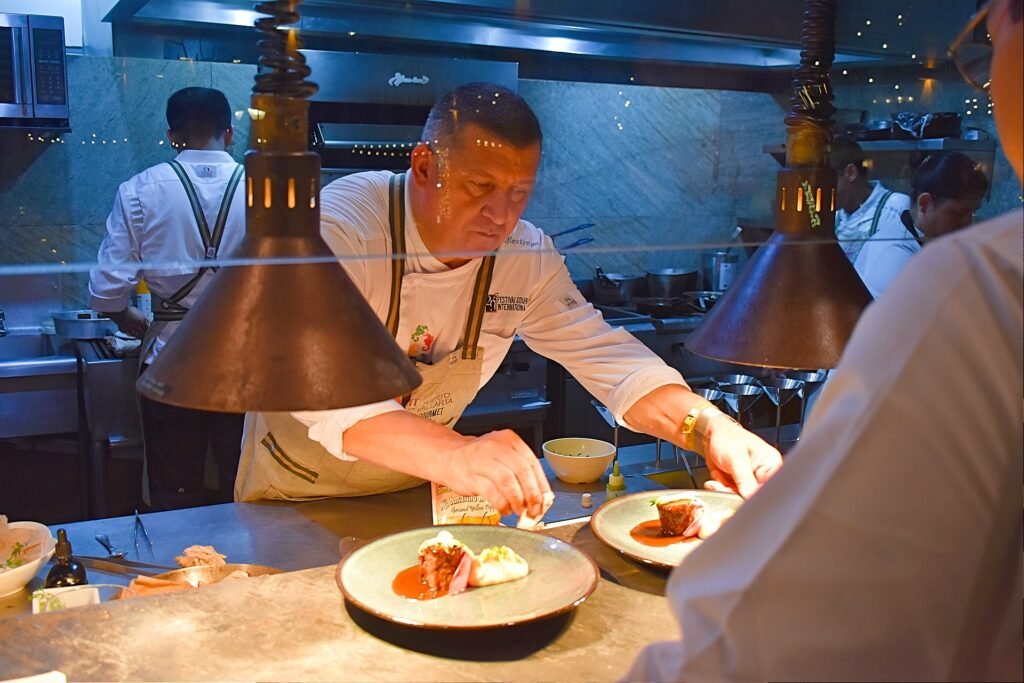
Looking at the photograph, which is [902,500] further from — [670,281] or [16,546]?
[670,281]

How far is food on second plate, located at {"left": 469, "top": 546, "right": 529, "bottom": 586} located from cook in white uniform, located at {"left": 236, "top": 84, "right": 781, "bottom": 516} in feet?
0.43

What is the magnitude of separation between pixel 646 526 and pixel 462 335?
2.40 ft

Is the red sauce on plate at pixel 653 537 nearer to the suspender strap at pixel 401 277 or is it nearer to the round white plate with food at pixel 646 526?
the round white plate with food at pixel 646 526

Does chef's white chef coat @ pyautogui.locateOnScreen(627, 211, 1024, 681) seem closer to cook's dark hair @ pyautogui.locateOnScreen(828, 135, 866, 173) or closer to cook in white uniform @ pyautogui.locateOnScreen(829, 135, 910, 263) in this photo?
cook in white uniform @ pyautogui.locateOnScreen(829, 135, 910, 263)

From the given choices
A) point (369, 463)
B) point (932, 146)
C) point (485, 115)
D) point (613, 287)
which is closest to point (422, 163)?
point (485, 115)

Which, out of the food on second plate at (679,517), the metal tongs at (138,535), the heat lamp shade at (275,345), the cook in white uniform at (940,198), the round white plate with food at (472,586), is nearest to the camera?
the heat lamp shade at (275,345)

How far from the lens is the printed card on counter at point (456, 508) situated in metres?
1.77

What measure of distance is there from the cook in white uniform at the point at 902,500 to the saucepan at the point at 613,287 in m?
2.31

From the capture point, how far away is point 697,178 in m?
2.39

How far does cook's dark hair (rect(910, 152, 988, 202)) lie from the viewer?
2.62 meters

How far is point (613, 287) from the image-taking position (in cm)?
319

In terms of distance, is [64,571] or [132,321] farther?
[132,321]

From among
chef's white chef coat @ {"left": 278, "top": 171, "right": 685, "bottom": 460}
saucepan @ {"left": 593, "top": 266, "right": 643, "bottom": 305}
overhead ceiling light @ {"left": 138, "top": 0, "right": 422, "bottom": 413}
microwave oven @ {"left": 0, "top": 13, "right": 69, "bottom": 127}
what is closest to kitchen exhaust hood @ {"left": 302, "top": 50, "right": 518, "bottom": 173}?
chef's white chef coat @ {"left": 278, "top": 171, "right": 685, "bottom": 460}

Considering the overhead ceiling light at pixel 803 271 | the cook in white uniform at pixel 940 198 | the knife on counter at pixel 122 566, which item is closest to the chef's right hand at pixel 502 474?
the overhead ceiling light at pixel 803 271
